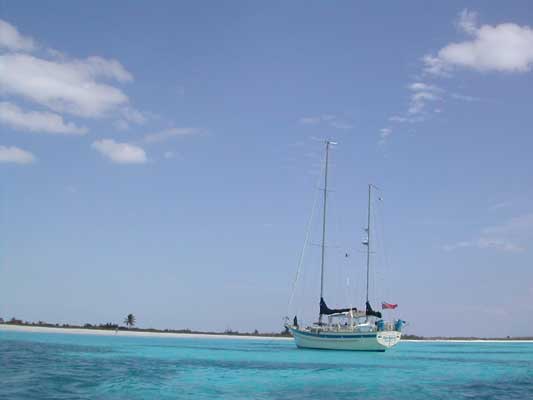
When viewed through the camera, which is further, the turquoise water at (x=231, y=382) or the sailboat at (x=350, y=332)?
the sailboat at (x=350, y=332)

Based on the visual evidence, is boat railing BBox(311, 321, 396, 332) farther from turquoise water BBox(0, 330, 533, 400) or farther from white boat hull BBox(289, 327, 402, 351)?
turquoise water BBox(0, 330, 533, 400)

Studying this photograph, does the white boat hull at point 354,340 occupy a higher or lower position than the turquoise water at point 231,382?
higher

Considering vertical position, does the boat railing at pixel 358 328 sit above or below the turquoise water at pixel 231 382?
above

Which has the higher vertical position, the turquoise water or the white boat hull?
the white boat hull

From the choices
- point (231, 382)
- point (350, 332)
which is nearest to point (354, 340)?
point (350, 332)

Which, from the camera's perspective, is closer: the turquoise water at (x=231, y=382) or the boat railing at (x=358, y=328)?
the turquoise water at (x=231, y=382)

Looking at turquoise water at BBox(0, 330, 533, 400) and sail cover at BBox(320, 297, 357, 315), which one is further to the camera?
sail cover at BBox(320, 297, 357, 315)

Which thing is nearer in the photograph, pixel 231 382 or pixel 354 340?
pixel 231 382

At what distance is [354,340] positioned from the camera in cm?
6606

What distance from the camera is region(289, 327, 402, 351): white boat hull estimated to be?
66.0 m

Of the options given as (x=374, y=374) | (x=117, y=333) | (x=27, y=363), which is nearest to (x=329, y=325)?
(x=374, y=374)

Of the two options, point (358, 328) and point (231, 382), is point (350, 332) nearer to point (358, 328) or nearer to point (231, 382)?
point (358, 328)

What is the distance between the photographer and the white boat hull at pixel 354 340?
66000 mm

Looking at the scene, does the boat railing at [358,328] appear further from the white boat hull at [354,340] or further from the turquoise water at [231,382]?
the turquoise water at [231,382]
